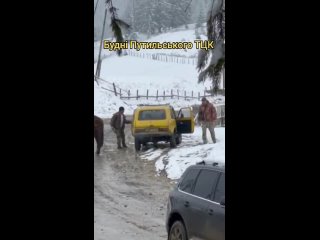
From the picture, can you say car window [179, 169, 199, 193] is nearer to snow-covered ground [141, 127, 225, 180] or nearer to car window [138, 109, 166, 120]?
snow-covered ground [141, 127, 225, 180]

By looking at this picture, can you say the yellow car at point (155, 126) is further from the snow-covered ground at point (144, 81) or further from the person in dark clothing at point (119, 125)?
the snow-covered ground at point (144, 81)

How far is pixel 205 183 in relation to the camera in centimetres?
620

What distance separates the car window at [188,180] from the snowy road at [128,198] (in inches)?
66.3

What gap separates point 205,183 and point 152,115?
11732 mm

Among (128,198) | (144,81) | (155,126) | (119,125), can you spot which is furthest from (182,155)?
(144,81)

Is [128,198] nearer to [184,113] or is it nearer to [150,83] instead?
[184,113]

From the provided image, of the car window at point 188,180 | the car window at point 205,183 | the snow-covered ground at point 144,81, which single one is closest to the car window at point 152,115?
the car window at point 188,180

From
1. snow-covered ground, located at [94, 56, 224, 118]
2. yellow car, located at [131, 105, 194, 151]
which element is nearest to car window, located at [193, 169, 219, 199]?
yellow car, located at [131, 105, 194, 151]

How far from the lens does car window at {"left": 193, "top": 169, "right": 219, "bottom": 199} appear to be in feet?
19.7
